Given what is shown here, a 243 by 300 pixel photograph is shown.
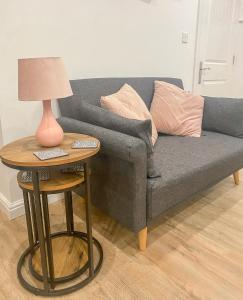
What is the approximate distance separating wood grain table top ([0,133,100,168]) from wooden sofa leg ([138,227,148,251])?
1.81 ft

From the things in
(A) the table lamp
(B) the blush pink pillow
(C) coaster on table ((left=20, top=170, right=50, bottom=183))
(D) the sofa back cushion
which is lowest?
(C) coaster on table ((left=20, top=170, right=50, bottom=183))

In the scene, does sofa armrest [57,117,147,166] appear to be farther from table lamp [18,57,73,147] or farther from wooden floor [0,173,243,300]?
wooden floor [0,173,243,300]

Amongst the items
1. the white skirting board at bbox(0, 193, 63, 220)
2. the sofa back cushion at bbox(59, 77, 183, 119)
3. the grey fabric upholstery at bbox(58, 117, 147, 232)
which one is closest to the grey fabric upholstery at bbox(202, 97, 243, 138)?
the sofa back cushion at bbox(59, 77, 183, 119)

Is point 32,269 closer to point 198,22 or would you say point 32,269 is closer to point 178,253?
point 178,253

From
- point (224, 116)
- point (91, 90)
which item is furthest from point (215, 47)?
point (91, 90)

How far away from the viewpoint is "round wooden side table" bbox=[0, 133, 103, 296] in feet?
3.36

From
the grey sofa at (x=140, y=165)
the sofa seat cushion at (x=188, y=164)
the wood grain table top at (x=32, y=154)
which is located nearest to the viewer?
the wood grain table top at (x=32, y=154)

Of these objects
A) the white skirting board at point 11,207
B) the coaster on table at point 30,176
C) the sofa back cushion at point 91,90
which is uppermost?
the sofa back cushion at point 91,90

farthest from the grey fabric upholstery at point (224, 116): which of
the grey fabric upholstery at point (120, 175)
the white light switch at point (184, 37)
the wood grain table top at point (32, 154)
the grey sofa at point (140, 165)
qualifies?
the wood grain table top at point (32, 154)

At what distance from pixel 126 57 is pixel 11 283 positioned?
67.8 inches

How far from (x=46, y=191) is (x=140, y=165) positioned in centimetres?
43

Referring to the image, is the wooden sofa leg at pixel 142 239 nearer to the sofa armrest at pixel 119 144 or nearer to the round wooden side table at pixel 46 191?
the round wooden side table at pixel 46 191

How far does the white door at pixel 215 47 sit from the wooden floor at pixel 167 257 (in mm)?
1575

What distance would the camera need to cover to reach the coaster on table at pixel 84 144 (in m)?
1.15
